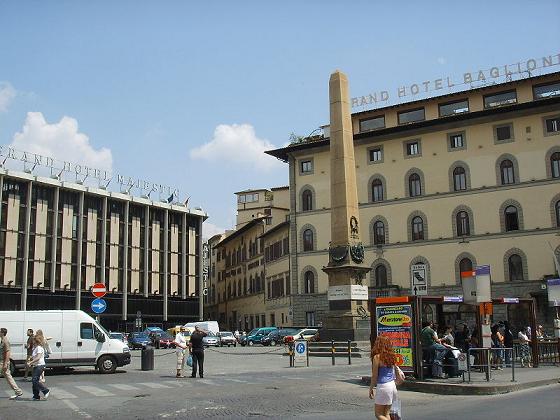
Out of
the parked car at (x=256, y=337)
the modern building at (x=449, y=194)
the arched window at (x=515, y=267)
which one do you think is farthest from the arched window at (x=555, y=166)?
the parked car at (x=256, y=337)

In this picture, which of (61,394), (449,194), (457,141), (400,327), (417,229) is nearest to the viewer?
(61,394)

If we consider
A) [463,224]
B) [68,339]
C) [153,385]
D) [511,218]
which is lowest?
[153,385]

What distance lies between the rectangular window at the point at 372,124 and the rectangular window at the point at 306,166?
5.21 m

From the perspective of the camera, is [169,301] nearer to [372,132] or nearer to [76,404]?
[372,132]

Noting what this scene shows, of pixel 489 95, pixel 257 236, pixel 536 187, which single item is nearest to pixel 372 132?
pixel 489 95

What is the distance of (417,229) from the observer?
163 feet

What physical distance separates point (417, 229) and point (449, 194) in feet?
12.0

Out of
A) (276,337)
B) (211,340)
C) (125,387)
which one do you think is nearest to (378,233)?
(276,337)

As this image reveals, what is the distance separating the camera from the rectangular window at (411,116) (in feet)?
168

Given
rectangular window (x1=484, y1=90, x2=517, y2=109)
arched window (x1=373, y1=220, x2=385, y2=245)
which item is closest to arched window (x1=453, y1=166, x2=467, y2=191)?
rectangular window (x1=484, y1=90, x2=517, y2=109)

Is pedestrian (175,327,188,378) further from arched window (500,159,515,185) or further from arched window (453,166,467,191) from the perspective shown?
arched window (500,159,515,185)

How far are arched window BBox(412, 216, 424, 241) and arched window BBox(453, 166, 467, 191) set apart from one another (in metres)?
3.66

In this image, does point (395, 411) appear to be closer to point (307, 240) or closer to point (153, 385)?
point (153, 385)

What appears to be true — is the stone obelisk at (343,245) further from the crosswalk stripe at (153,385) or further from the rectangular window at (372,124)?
the rectangular window at (372,124)
